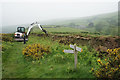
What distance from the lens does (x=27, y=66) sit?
882 cm

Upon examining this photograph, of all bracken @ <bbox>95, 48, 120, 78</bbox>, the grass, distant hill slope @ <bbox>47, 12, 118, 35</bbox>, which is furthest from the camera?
distant hill slope @ <bbox>47, 12, 118, 35</bbox>

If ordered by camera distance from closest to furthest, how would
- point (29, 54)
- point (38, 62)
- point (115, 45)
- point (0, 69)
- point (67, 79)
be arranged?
point (67, 79) → point (0, 69) → point (38, 62) → point (29, 54) → point (115, 45)

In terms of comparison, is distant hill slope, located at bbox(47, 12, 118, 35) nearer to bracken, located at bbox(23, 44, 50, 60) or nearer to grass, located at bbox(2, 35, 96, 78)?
bracken, located at bbox(23, 44, 50, 60)

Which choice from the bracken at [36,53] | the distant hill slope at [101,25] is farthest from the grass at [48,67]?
the distant hill slope at [101,25]

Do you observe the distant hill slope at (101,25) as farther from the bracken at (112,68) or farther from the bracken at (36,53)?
the bracken at (112,68)

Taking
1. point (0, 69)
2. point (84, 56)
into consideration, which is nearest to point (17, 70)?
point (0, 69)

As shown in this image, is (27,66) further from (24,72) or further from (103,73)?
(103,73)

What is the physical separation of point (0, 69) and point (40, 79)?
383 centimetres

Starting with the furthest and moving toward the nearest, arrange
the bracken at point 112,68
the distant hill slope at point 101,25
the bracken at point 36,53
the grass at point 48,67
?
the distant hill slope at point 101,25
the bracken at point 36,53
the grass at point 48,67
the bracken at point 112,68

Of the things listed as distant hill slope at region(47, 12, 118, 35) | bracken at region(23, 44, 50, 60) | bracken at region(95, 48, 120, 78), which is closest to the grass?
bracken at region(23, 44, 50, 60)

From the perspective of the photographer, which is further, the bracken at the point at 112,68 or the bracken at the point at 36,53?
the bracken at the point at 36,53

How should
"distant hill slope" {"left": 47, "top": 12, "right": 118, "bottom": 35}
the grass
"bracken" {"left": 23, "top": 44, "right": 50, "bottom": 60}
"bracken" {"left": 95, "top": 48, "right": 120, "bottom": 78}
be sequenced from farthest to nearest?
1. "distant hill slope" {"left": 47, "top": 12, "right": 118, "bottom": 35}
2. "bracken" {"left": 23, "top": 44, "right": 50, "bottom": 60}
3. the grass
4. "bracken" {"left": 95, "top": 48, "right": 120, "bottom": 78}

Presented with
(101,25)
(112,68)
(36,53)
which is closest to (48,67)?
(36,53)

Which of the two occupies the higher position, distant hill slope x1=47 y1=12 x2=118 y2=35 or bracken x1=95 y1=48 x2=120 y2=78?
distant hill slope x1=47 y1=12 x2=118 y2=35
